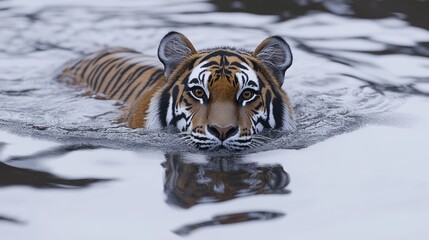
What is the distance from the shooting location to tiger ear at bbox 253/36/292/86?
4660 millimetres

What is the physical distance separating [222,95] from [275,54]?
1.66ft

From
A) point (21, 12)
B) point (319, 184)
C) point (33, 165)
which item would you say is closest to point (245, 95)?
point (319, 184)

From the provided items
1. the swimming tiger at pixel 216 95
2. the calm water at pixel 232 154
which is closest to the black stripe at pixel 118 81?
the calm water at pixel 232 154

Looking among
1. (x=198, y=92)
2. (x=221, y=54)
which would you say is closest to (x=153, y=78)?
(x=221, y=54)

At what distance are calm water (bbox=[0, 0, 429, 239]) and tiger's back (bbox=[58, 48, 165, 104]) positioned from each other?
0.11 m

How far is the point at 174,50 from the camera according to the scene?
4676 mm

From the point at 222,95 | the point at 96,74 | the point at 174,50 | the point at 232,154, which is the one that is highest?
the point at 174,50

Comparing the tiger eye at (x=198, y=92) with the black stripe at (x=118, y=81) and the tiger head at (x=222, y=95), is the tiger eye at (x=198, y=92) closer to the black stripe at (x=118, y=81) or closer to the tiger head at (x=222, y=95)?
the tiger head at (x=222, y=95)

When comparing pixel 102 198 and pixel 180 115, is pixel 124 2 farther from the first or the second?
pixel 102 198

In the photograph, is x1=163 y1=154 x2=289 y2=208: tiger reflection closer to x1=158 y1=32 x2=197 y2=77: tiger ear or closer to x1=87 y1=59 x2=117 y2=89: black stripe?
x1=158 y1=32 x2=197 y2=77: tiger ear

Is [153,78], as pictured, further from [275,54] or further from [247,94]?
[247,94]

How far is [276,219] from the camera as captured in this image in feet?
11.3

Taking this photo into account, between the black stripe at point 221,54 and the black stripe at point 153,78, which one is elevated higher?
the black stripe at point 221,54

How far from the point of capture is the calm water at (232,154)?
344cm
